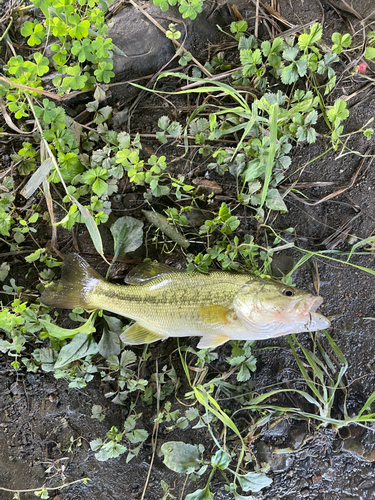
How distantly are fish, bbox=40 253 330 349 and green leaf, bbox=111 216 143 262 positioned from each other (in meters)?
0.17

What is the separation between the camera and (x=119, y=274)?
2777 millimetres

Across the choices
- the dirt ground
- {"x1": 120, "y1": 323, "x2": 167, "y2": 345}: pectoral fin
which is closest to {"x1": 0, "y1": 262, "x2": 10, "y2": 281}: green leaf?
the dirt ground

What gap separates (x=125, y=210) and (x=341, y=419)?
2448mm

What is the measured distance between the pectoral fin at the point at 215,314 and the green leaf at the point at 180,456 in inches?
38.8

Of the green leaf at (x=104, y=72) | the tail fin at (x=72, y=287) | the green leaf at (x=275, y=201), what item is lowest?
the tail fin at (x=72, y=287)

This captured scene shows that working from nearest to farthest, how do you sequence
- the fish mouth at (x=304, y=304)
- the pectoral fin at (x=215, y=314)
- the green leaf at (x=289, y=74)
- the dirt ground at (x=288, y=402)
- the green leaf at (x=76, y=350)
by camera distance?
1. the fish mouth at (x=304, y=304)
2. the pectoral fin at (x=215, y=314)
3. the green leaf at (x=76, y=350)
4. the green leaf at (x=289, y=74)
5. the dirt ground at (x=288, y=402)

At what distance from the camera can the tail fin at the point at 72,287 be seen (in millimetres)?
2549

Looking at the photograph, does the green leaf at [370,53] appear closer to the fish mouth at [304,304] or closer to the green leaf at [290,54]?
the green leaf at [290,54]

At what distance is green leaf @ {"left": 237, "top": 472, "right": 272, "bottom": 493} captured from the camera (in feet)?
8.29

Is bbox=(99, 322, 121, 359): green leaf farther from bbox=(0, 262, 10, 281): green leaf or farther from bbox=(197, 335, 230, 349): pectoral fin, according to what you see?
bbox=(0, 262, 10, 281): green leaf

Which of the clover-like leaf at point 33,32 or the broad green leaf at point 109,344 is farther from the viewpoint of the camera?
the broad green leaf at point 109,344

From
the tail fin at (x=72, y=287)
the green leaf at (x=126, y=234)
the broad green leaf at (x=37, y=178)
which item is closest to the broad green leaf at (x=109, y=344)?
the tail fin at (x=72, y=287)

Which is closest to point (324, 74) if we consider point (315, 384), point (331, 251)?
point (331, 251)

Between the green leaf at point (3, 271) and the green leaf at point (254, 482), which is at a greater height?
the green leaf at point (3, 271)
